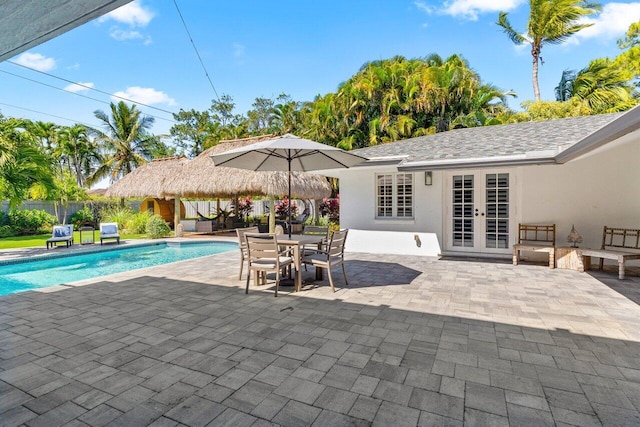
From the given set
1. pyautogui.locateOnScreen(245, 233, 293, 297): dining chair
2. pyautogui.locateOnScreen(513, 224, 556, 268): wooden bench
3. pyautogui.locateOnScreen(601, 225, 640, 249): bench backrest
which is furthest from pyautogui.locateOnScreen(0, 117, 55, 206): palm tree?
pyautogui.locateOnScreen(601, 225, 640, 249): bench backrest

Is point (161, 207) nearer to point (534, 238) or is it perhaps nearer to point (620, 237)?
point (534, 238)

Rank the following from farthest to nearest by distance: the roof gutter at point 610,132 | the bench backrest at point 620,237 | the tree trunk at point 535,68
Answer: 1. the tree trunk at point 535,68
2. the bench backrest at point 620,237
3. the roof gutter at point 610,132

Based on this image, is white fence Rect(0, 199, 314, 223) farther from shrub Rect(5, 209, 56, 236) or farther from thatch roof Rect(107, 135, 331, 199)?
thatch roof Rect(107, 135, 331, 199)

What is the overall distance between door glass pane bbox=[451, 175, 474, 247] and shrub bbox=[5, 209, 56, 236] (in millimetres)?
20541

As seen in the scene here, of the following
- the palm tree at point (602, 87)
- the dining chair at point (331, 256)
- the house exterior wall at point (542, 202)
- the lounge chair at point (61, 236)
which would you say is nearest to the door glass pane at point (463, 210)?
the house exterior wall at point (542, 202)

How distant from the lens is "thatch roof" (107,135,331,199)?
14633 millimetres

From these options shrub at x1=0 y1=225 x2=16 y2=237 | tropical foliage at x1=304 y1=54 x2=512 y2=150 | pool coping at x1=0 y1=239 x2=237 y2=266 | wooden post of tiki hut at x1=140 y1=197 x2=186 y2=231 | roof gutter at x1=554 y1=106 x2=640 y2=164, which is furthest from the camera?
wooden post of tiki hut at x1=140 y1=197 x2=186 y2=231

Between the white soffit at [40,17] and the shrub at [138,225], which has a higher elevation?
the white soffit at [40,17]

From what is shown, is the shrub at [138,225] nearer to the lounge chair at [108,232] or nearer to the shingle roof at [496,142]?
the lounge chair at [108,232]

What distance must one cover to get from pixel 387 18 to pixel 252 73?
7975 millimetres

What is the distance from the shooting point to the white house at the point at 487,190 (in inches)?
302

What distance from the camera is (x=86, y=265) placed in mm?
10562

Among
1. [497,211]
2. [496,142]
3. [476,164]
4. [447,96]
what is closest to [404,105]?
[447,96]

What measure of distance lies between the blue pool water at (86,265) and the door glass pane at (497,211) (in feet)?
33.4
